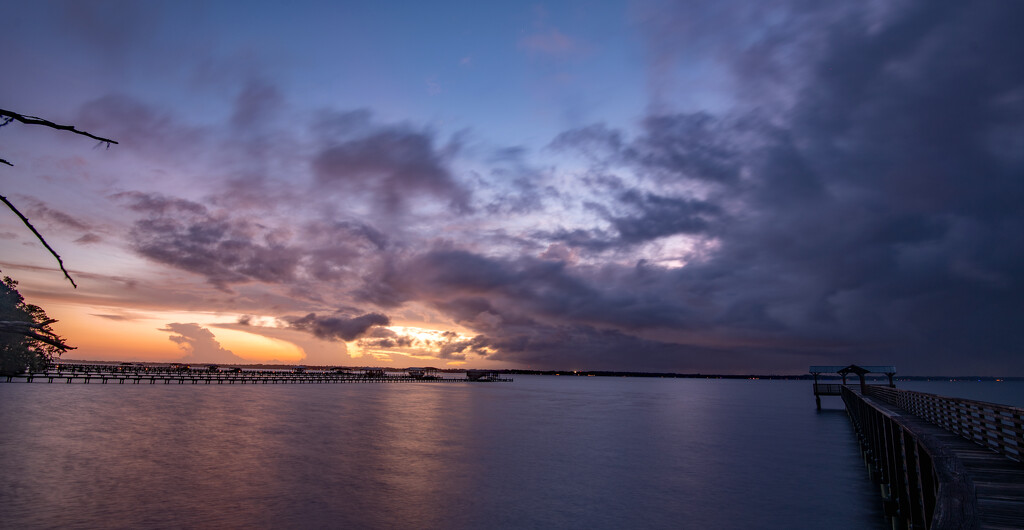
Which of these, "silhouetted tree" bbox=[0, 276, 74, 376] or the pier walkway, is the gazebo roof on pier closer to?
the pier walkway

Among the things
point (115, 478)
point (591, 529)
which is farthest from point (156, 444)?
point (591, 529)

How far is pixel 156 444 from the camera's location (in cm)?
3909

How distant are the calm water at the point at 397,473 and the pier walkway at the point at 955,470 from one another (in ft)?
16.5

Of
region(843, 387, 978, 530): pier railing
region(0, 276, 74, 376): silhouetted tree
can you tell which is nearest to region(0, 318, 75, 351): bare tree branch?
region(0, 276, 74, 376): silhouetted tree

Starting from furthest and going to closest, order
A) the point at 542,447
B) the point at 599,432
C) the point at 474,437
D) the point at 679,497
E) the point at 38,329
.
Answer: the point at 599,432, the point at 474,437, the point at 542,447, the point at 679,497, the point at 38,329

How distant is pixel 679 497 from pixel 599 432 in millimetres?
27939

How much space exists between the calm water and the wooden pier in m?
5.03

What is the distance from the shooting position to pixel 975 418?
18500 mm

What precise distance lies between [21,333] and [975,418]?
24325 millimetres

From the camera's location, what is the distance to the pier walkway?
7.71 meters

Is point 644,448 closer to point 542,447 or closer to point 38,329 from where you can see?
point 542,447

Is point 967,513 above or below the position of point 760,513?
above

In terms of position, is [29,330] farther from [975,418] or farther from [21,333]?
[975,418]

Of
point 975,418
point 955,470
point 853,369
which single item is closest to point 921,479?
point 975,418
